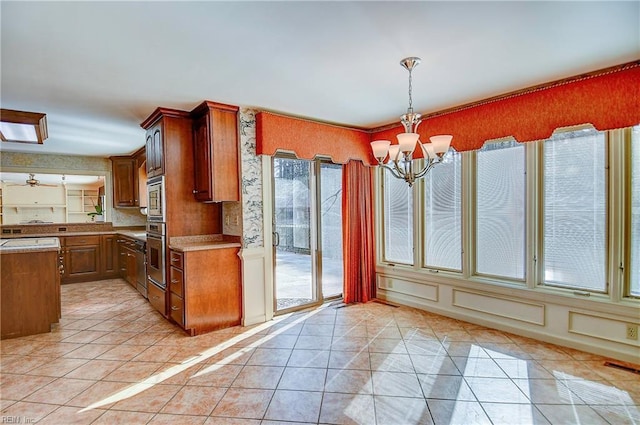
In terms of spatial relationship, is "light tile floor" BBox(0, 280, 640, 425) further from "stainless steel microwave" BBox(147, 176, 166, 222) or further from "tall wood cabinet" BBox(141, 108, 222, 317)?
"stainless steel microwave" BBox(147, 176, 166, 222)

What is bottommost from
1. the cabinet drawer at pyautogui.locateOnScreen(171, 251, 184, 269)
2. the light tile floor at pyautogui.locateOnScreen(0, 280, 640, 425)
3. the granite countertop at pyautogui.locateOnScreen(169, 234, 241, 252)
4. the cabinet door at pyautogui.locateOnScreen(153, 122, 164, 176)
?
the light tile floor at pyautogui.locateOnScreen(0, 280, 640, 425)

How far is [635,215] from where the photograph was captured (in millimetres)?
2844

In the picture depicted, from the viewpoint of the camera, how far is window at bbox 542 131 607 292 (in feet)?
9.92

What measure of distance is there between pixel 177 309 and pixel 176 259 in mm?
553

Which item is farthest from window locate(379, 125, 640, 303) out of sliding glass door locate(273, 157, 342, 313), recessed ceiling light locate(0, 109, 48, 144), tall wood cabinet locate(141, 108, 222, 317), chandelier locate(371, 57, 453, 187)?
recessed ceiling light locate(0, 109, 48, 144)

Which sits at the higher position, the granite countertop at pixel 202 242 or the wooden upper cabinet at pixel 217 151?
the wooden upper cabinet at pixel 217 151

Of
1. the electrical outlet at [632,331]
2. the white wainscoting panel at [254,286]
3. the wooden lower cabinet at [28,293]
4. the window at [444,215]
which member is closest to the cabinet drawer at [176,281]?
the white wainscoting panel at [254,286]

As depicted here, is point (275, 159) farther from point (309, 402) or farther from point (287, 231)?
point (309, 402)

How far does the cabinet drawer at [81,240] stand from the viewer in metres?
6.01

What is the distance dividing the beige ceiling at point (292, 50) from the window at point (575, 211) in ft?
2.36

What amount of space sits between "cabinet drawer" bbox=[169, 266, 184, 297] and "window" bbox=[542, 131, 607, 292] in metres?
3.77

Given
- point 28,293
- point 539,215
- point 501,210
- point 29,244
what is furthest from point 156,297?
point 539,215

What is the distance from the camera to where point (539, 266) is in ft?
11.1

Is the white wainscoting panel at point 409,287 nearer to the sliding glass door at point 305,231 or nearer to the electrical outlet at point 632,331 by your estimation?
the sliding glass door at point 305,231
